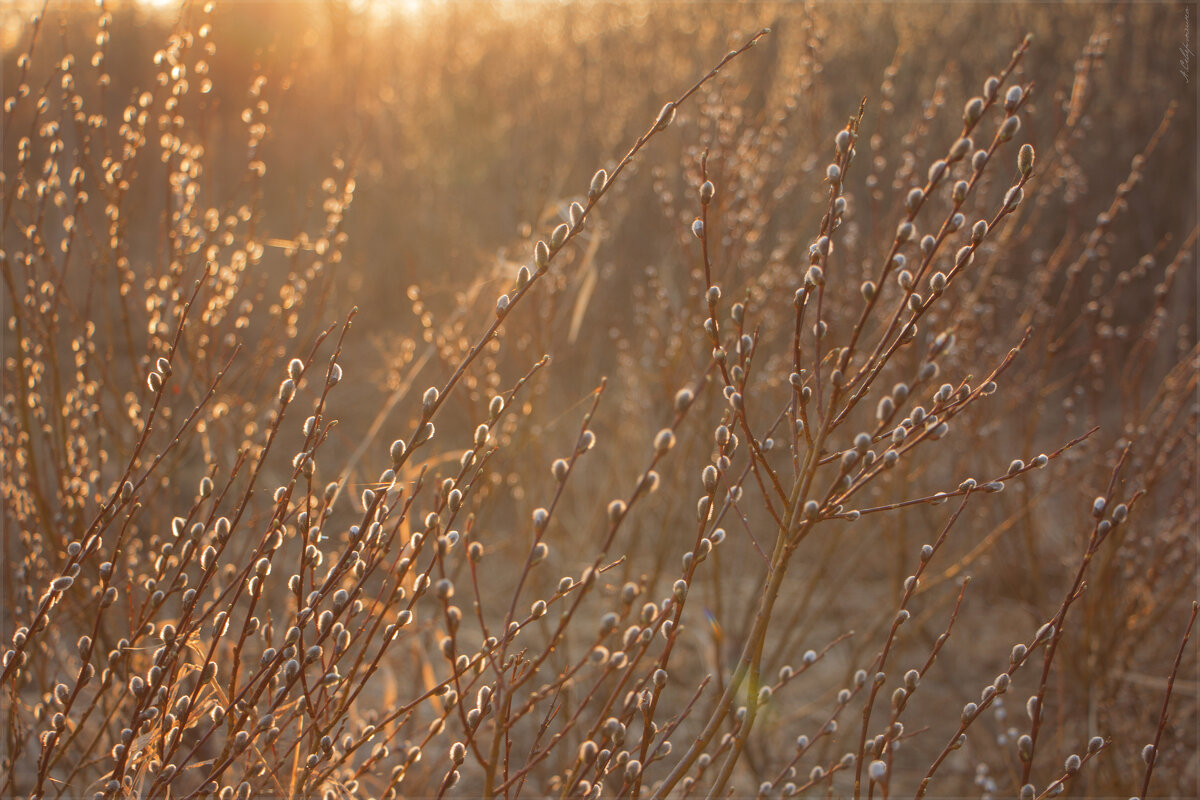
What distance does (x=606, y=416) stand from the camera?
4.61 metres

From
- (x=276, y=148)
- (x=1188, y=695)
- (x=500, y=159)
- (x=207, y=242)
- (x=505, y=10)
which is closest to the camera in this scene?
(x=207, y=242)

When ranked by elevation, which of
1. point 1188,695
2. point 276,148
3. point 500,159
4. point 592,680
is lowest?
point 1188,695

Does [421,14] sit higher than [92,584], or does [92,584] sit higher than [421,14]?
[421,14]

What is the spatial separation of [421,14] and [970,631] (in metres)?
7.05

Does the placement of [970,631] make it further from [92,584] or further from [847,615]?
[92,584]

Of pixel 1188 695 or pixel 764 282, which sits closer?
pixel 764 282

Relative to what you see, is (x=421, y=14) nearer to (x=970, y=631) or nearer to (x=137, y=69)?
(x=137, y=69)

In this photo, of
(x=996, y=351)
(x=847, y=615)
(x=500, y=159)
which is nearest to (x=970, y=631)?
(x=847, y=615)

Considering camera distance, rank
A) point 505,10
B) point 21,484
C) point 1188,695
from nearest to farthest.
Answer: point 21,484 < point 1188,695 < point 505,10

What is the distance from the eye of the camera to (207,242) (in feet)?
6.58

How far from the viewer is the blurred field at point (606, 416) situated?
1.19 m

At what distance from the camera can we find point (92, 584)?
2236mm

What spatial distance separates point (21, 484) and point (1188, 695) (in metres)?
3.62

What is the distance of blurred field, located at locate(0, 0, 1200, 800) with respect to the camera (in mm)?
1188
